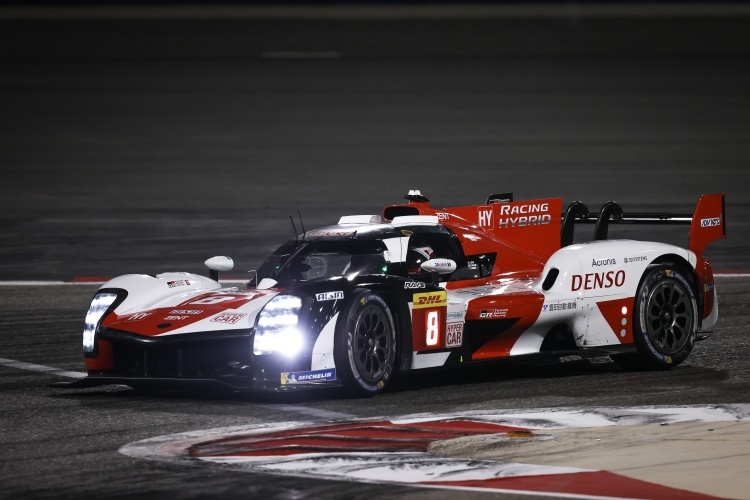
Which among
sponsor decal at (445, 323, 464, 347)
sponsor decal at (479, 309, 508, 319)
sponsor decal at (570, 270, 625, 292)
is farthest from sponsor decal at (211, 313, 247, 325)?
sponsor decal at (570, 270, 625, 292)

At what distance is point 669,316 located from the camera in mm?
10398

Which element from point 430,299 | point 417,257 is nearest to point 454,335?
point 430,299

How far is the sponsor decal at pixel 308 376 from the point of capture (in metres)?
8.69

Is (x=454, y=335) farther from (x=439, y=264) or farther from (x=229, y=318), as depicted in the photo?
(x=229, y=318)

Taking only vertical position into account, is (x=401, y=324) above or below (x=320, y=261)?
below

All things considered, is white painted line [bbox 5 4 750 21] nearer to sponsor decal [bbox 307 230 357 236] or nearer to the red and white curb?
sponsor decal [bbox 307 230 357 236]

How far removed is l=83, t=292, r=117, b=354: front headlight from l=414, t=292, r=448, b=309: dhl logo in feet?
6.49

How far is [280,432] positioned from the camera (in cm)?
782

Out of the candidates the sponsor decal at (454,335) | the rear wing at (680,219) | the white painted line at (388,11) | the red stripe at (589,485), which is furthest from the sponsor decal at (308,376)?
the white painted line at (388,11)

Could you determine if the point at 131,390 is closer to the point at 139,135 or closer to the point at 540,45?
the point at 139,135

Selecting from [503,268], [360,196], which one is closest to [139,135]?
[360,196]

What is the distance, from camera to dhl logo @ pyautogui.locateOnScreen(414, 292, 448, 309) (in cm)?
927

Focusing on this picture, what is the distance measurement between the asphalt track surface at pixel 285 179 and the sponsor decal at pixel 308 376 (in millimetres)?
164

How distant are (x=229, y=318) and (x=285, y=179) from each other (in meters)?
13.8
